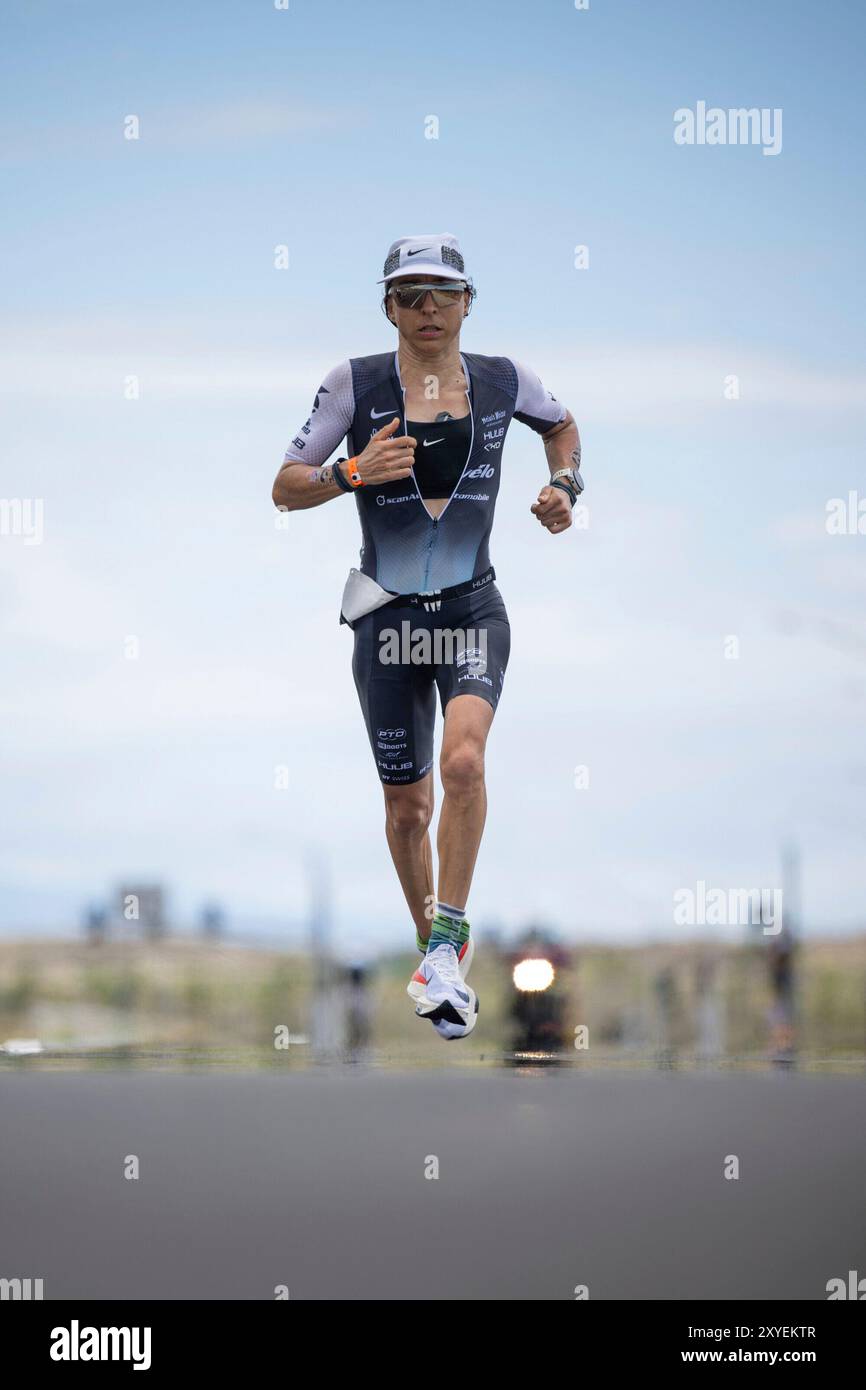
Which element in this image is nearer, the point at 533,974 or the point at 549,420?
the point at 549,420

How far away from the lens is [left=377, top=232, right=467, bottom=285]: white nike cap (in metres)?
6.65

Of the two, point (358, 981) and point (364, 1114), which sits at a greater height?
point (358, 981)

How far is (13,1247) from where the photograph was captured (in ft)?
16.2

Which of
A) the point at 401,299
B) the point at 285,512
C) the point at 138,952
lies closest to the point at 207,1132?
the point at 285,512

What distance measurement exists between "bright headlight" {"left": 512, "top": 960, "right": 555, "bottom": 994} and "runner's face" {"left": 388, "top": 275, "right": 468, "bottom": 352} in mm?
3512

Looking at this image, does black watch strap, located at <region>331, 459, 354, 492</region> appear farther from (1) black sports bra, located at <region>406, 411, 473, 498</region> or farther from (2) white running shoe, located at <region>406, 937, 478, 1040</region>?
(2) white running shoe, located at <region>406, 937, 478, 1040</region>

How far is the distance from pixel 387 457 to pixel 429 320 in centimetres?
62

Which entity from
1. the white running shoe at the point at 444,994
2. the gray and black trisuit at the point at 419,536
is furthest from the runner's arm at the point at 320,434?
the white running shoe at the point at 444,994

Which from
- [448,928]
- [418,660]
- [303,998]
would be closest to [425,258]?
[418,660]

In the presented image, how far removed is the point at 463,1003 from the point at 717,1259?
1697 millimetres

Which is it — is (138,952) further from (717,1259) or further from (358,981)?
(717,1259)

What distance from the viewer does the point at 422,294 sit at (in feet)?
22.0

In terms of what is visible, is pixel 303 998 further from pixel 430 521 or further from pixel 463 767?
pixel 430 521
